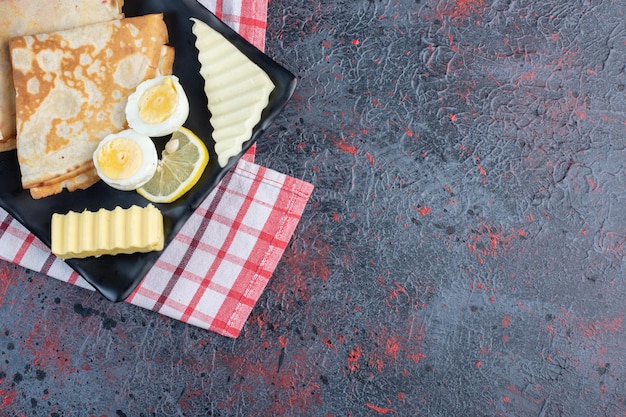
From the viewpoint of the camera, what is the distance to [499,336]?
77.9 inches

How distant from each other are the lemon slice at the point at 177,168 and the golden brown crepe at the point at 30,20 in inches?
19.7

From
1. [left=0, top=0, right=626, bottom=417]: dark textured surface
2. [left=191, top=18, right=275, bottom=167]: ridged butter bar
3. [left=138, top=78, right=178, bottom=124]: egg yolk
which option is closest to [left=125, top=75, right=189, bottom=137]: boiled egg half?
[left=138, top=78, right=178, bottom=124]: egg yolk

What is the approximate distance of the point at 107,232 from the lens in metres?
1.76

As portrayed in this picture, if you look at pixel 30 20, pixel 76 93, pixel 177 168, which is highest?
pixel 30 20

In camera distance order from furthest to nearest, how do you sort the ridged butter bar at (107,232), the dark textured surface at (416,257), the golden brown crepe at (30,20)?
1. the dark textured surface at (416,257)
2. the golden brown crepe at (30,20)
3. the ridged butter bar at (107,232)

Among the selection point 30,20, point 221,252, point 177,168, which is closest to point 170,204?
point 177,168

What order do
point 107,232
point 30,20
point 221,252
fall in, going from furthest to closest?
point 221,252, point 30,20, point 107,232

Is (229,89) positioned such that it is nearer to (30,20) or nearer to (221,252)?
(221,252)

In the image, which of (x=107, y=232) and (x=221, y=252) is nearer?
(x=107, y=232)

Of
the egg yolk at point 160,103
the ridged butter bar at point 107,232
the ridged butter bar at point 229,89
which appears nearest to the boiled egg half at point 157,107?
the egg yolk at point 160,103

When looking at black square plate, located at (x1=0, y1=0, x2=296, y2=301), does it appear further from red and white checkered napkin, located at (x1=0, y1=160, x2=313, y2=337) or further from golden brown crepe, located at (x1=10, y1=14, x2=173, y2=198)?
red and white checkered napkin, located at (x1=0, y1=160, x2=313, y2=337)

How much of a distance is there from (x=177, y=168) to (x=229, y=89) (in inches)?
12.4

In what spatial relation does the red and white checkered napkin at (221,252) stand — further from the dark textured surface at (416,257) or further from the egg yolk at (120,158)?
the egg yolk at (120,158)

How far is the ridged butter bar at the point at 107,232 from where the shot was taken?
174 cm
